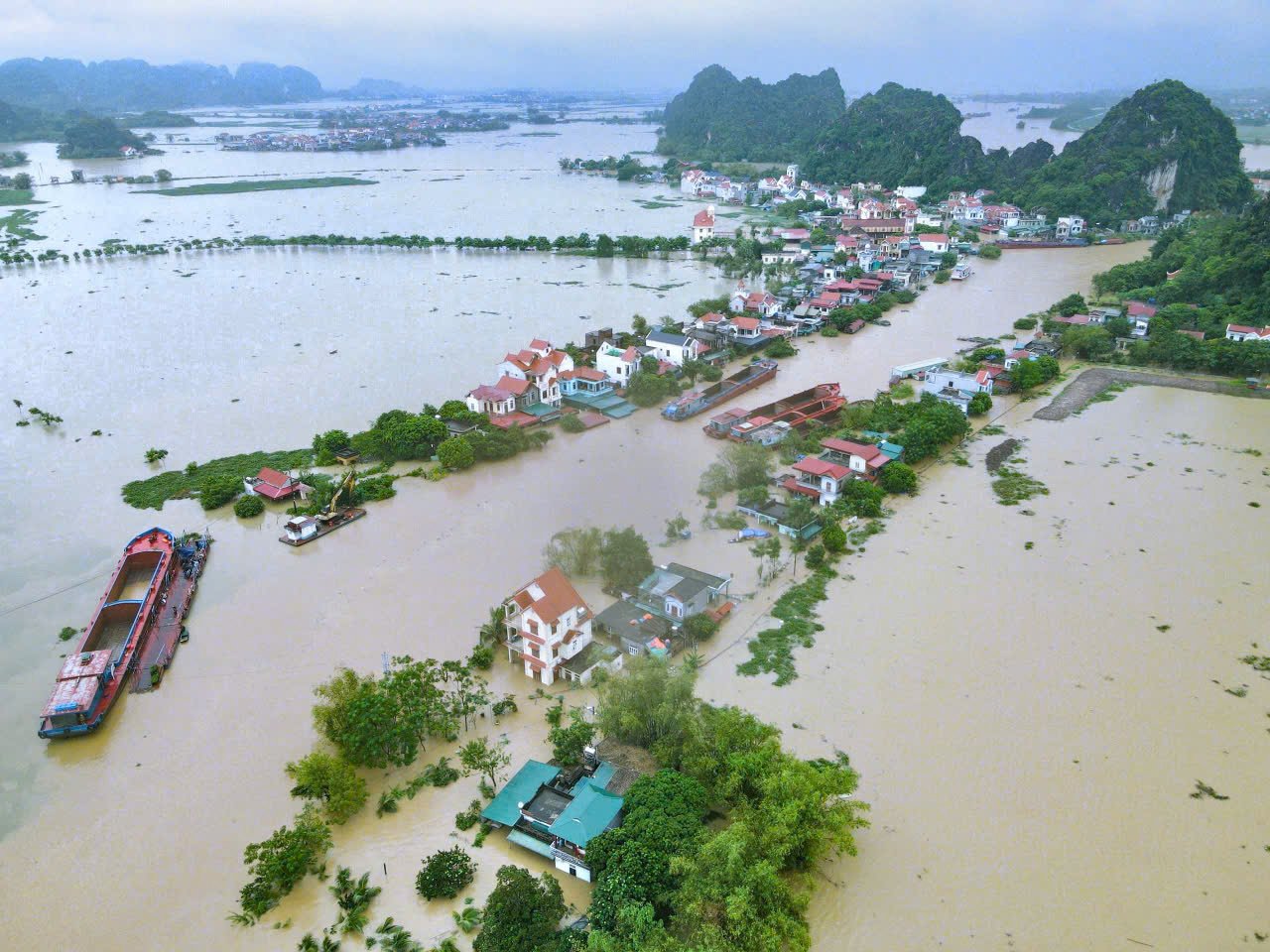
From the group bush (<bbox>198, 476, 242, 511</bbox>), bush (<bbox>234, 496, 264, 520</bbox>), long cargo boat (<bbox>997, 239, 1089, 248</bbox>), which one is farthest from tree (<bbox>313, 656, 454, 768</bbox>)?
long cargo boat (<bbox>997, 239, 1089, 248</bbox>)

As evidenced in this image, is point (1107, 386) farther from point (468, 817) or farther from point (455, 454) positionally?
point (468, 817)

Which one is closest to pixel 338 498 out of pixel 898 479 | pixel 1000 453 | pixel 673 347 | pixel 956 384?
pixel 673 347

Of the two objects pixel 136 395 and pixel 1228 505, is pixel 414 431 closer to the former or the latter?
pixel 136 395

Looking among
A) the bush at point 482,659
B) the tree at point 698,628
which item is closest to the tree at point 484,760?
the bush at point 482,659

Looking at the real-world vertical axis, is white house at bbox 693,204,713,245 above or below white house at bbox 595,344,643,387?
above

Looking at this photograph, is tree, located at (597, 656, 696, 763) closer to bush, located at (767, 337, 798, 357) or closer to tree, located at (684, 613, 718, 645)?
tree, located at (684, 613, 718, 645)

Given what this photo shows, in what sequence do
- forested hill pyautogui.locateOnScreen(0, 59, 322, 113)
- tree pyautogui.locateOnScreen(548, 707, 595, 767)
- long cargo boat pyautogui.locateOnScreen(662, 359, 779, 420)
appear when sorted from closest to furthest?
1. tree pyautogui.locateOnScreen(548, 707, 595, 767)
2. long cargo boat pyautogui.locateOnScreen(662, 359, 779, 420)
3. forested hill pyautogui.locateOnScreen(0, 59, 322, 113)

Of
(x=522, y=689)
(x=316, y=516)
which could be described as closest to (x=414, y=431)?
(x=316, y=516)

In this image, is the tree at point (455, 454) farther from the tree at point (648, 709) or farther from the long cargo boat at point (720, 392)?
the tree at point (648, 709)
